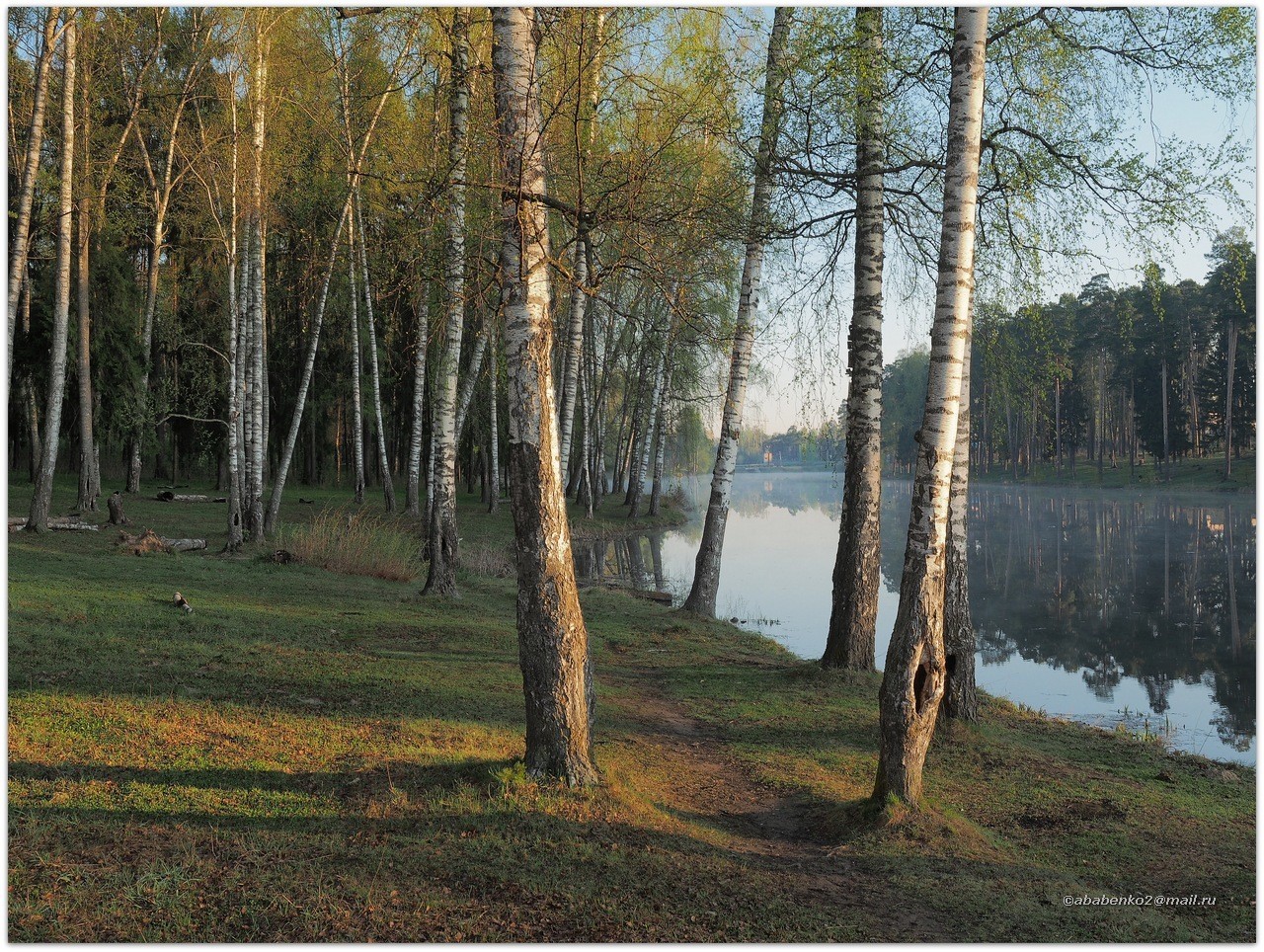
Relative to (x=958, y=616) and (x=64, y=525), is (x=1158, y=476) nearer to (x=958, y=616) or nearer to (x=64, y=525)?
(x=958, y=616)

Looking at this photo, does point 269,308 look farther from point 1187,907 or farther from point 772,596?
point 1187,907

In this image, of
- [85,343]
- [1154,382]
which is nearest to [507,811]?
[85,343]

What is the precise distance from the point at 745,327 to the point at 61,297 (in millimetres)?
10646

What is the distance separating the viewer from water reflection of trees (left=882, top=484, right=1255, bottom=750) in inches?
469

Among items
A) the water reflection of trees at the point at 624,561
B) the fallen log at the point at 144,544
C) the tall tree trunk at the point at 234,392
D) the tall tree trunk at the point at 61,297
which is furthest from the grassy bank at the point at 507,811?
the water reflection of trees at the point at 624,561

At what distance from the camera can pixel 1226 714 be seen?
32.8 ft

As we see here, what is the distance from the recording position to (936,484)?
214 inches

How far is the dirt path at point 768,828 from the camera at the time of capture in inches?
167

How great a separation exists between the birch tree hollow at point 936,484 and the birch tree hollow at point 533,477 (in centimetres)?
188

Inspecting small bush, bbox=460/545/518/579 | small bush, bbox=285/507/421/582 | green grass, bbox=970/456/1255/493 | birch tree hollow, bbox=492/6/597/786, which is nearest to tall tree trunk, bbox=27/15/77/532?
small bush, bbox=285/507/421/582

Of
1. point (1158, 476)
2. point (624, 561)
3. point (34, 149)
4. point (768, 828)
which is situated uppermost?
point (34, 149)

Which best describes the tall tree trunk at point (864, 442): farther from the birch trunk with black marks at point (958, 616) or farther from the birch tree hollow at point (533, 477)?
the birch tree hollow at point (533, 477)

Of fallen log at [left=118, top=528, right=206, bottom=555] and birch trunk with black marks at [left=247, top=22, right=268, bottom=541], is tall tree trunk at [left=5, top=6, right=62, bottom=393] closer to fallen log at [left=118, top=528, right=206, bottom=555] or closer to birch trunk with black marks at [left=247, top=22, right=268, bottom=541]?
birch trunk with black marks at [left=247, top=22, right=268, bottom=541]

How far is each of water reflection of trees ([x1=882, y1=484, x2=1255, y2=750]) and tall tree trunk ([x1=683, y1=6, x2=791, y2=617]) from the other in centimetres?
430
